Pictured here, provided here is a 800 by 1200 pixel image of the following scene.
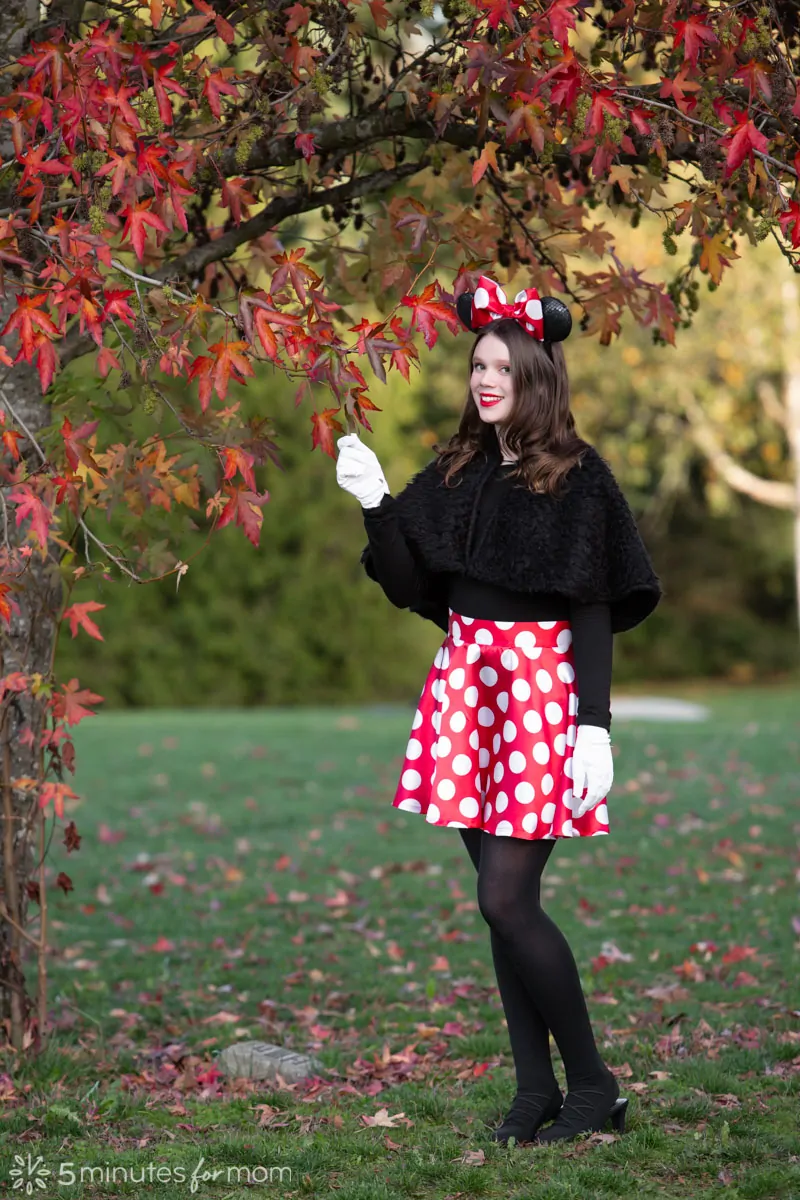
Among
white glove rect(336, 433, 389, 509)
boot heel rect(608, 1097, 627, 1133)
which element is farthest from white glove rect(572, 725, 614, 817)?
boot heel rect(608, 1097, 627, 1133)

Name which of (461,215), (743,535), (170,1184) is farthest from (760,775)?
(743,535)

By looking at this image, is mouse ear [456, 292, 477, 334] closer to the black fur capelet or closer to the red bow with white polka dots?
the red bow with white polka dots

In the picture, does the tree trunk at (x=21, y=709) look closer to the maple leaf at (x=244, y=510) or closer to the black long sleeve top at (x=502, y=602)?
→ the maple leaf at (x=244, y=510)

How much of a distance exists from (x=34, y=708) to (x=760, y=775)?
6.71 m

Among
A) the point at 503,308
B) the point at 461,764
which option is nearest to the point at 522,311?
the point at 503,308

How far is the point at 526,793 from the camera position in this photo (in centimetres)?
309

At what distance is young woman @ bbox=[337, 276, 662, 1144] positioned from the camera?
3096 millimetres

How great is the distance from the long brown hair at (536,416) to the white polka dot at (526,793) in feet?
2.13

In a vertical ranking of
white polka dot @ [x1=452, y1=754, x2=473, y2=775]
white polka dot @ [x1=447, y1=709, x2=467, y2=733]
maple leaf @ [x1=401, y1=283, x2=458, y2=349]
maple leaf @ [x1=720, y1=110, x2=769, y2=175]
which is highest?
maple leaf @ [x1=720, y1=110, x2=769, y2=175]

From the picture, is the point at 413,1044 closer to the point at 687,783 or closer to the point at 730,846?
the point at 730,846

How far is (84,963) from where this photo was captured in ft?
17.9

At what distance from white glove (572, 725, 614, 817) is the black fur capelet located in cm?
29

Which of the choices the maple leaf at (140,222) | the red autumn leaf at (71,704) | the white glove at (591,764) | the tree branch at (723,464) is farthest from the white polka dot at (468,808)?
the tree branch at (723,464)

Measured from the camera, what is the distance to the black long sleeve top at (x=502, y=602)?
10.1ft
